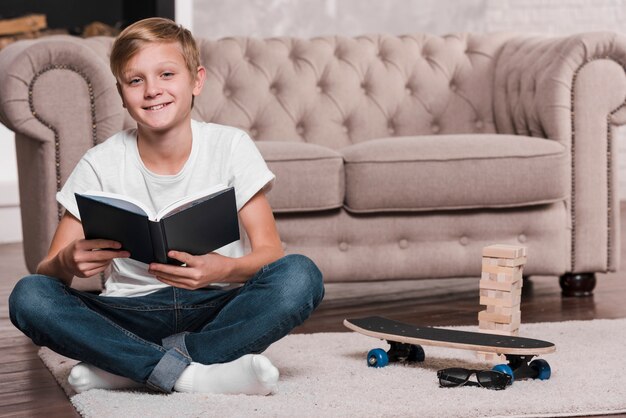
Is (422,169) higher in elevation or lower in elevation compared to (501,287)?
higher

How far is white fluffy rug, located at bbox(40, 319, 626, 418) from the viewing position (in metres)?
1.67

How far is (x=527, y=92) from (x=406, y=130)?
0.44 metres

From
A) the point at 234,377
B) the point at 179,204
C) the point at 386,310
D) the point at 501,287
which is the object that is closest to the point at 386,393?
the point at 234,377

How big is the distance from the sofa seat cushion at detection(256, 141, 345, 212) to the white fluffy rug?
22.1 inches

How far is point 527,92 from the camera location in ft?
9.75

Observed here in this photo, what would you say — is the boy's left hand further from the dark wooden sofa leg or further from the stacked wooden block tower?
the dark wooden sofa leg

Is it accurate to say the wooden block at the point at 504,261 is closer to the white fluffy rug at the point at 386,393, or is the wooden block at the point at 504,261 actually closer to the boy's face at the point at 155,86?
the white fluffy rug at the point at 386,393

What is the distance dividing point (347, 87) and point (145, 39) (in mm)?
1488

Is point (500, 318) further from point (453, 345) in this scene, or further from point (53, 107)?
point (53, 107)

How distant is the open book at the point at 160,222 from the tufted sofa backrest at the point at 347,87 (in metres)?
1.53

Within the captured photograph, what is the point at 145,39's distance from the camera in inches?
71.3

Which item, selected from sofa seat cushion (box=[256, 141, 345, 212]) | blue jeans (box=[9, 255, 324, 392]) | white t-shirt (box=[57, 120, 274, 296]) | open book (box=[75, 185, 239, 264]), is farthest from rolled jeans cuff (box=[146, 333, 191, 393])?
sofa seat cushion (box=[256, 141, 345, 212])

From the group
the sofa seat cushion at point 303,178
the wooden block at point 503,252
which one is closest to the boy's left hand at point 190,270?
the wooden block at point 503,252

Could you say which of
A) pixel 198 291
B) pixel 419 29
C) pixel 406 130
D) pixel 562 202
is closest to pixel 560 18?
pixel 419 29
